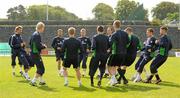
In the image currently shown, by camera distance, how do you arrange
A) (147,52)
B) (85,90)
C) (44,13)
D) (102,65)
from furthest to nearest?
(44,13) < (147,52) < (102,65) < (85,90)

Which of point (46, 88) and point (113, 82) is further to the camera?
point (113, 82)

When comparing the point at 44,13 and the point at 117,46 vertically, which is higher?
the point at 117,46

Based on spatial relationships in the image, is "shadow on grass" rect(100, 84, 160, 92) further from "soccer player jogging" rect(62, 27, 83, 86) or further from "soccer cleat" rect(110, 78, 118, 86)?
"soccer player jogging" rect(62, 27, 83, 86)

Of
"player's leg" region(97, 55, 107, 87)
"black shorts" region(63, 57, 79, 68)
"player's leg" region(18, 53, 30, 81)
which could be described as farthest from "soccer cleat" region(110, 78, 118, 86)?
"player's leg" region(18, 53, 30, 81)

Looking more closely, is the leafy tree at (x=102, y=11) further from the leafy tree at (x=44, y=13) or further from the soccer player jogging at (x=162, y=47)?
the soccer player jogging at (x=162, y=47)

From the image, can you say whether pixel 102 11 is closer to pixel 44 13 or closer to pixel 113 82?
pixel 44 13

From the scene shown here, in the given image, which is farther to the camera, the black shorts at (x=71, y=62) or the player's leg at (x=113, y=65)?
the player's leg at (x=113, y=65)

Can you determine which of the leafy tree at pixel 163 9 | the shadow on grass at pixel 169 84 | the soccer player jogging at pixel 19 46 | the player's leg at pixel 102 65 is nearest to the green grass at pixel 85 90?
the shadow on grass at pixel 169 84

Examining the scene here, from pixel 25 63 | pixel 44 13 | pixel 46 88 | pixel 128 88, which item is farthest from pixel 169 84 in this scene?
pixel 44 13

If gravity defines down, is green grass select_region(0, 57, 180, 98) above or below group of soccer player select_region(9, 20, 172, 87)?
below

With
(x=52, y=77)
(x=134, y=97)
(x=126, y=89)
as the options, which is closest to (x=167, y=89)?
(x=126, y=89)

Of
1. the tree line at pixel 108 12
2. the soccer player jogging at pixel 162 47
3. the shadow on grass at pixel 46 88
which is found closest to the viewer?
the shadow on grass at pixel 46 88

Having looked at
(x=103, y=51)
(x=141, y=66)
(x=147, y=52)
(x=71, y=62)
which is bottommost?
(x=141, y=66)

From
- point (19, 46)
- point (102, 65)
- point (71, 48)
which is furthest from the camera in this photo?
point (19, 46)
